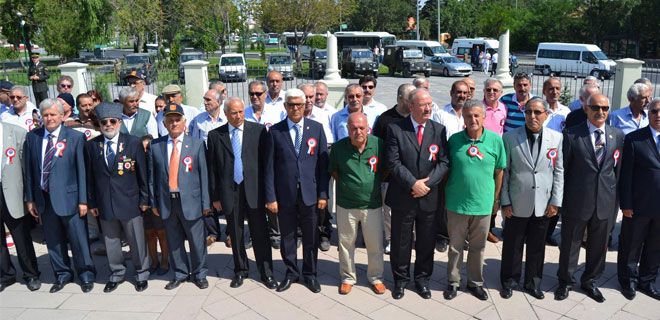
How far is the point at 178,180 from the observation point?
4.74 meters

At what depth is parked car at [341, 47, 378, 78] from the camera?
87.3 feet

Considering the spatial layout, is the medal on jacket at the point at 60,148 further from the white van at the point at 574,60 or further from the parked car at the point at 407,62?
the parked car at the point at 407,62

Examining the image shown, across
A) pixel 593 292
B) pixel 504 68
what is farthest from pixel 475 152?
pixel 504 68

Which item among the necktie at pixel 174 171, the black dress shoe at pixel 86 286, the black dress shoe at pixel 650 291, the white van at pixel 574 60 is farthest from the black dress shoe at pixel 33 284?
the white van at pixel 574 60

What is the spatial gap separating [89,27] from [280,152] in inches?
1290

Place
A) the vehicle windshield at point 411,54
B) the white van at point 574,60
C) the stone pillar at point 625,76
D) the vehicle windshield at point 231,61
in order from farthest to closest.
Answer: the vehicle windshield at point 411,54, the white van at point 574,60, the vehicle windshield at point 231,61, the stone pillar at point 625,76

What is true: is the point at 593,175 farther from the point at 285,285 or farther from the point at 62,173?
the point at 62,173

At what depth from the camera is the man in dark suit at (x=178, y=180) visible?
473 centimetres

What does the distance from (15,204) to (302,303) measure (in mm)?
2880

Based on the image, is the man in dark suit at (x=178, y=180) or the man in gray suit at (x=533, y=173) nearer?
the man in gray suit at (x=533, y=173)

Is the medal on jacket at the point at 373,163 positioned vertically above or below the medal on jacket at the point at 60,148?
below

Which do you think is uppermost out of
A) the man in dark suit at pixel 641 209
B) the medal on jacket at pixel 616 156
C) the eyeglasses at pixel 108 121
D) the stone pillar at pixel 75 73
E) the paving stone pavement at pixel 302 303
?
the stone pillar at pixel 75 73

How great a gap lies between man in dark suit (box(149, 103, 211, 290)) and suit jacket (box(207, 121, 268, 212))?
0.16 m

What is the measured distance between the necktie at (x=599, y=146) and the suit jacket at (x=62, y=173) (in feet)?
15.2
